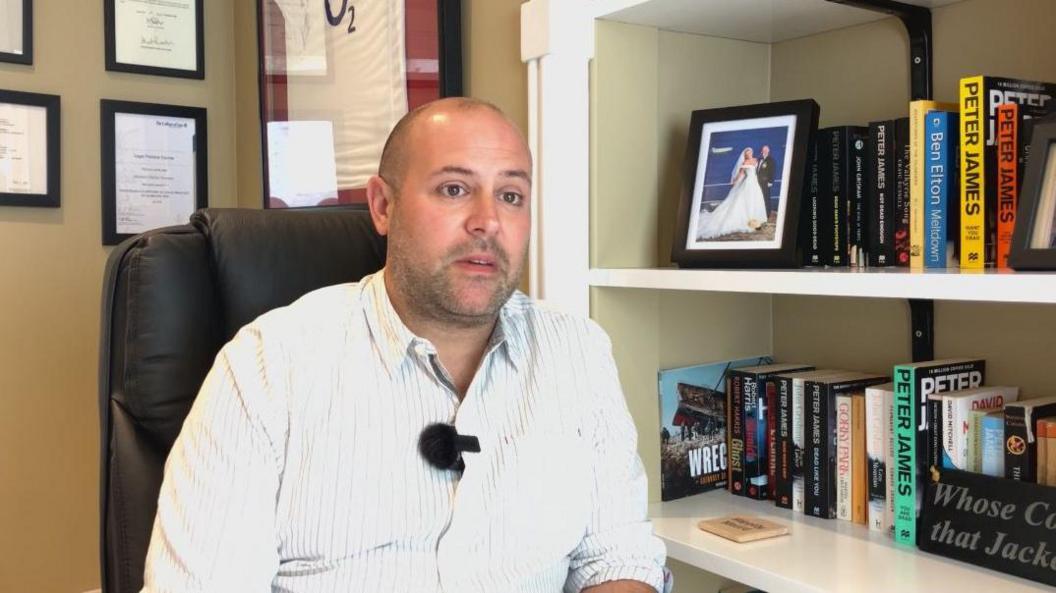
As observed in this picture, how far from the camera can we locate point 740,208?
1.38 m

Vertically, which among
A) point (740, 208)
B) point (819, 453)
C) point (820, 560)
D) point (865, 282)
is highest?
point (740, 208)

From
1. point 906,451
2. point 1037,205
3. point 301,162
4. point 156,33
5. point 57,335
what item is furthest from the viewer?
point 156,33

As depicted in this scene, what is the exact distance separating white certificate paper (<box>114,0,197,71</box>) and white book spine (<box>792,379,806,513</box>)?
192 cm

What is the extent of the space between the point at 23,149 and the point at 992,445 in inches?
86.6

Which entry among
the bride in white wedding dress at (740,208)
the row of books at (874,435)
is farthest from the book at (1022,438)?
the bride in white wedding dress at (740,208)

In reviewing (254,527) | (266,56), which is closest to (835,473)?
(254,527)

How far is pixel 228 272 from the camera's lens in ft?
4.06

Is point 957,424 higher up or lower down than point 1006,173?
lower down

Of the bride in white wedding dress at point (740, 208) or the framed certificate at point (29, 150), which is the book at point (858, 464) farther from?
the framed certificate at point (29, 150)

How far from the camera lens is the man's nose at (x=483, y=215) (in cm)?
115

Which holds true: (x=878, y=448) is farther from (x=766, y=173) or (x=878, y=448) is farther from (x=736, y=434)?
(x=766, y=173)

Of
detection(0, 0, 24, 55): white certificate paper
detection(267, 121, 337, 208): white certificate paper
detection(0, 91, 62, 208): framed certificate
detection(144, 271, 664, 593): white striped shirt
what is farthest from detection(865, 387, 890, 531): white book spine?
detection(0, 0, 24, 55): white certificate paper

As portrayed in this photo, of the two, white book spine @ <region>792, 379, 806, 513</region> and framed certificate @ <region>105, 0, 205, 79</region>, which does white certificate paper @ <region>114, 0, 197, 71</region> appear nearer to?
framed certificate @ <region>105, 0, 205, 79</region>

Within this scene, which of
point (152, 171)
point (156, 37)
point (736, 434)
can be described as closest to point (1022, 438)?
point (736, 434)
